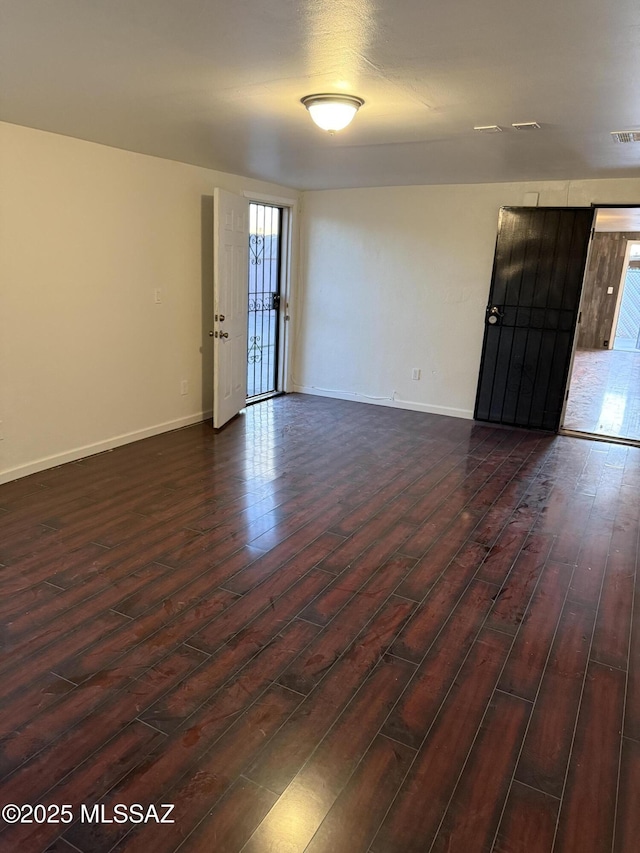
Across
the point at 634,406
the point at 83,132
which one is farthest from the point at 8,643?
the point at 634,406

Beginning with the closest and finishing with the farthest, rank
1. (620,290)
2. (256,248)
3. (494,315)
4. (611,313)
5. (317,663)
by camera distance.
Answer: (317,663)
(494,315)
(256,248)
(620,290)
(611,313)

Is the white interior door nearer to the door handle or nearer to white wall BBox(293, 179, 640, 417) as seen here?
white wall BBox(293, 179, 640, 417)

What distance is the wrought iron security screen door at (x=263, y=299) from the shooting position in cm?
628

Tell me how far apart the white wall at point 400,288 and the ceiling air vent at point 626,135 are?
182 cm

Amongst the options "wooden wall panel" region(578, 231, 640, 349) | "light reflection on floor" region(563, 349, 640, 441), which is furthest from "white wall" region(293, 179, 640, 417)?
"wooden wall panel" region(578, 231, 640, 349)

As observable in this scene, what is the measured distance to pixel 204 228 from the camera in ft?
17.1

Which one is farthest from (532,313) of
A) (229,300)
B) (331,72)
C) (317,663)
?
(317,663)

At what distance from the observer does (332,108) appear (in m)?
2.69

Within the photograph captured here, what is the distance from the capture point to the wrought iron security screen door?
20.6 feet

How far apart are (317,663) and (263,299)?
195 inches

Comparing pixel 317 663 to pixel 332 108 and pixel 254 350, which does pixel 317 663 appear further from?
pixel 254 350

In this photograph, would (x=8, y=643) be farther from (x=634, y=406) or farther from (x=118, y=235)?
(x=634, y=406)

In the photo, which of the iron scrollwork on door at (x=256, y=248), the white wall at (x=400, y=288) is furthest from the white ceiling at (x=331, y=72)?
the iron scrollwork on door at (x=256, y=248)

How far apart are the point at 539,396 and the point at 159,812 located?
499 cm
